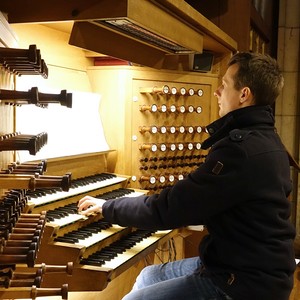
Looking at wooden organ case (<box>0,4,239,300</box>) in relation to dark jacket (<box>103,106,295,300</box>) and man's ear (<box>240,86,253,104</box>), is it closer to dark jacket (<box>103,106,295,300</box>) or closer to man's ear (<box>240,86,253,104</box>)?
dark jacket (<box>103,106,295,300</box>)

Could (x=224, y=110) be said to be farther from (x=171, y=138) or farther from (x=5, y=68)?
(x=171, y=138)

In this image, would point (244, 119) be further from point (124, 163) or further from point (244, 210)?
point (124, 163)

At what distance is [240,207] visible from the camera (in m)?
1.77

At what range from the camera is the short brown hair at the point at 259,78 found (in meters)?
1.93

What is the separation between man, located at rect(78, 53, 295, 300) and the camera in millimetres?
1730

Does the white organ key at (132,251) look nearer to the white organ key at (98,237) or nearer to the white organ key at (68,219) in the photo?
the white organ key at (98,237)

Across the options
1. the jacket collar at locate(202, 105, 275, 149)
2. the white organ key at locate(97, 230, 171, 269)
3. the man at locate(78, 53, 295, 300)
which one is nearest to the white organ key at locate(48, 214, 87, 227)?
the white organ key at locate(97, 230, 171, 269)

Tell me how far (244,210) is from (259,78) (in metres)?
0.58

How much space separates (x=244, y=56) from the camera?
2004mm

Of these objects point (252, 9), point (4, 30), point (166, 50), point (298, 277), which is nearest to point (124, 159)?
point (166, 50)

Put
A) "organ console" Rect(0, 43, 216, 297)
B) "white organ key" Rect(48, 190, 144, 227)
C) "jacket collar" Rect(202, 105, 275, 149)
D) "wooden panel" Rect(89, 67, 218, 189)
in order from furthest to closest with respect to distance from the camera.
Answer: "wooden panel" Rect(89, 67, 218, 189)
"white organ key" Rect(48, 190, 144, 227)
"jacket collar" Rect(202, 105, 275, 149)
"organ console" Rect(0, 43, 216, 297)

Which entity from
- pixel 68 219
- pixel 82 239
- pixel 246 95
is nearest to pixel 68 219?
pixel 68 219

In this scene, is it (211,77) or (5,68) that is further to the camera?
(211,77)

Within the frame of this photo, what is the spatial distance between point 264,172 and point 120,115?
5.84 feet
